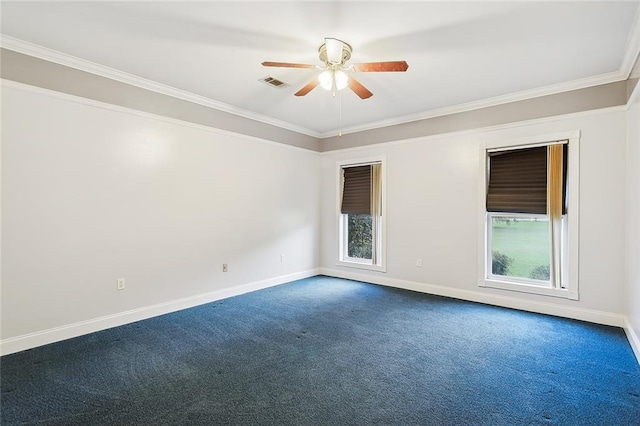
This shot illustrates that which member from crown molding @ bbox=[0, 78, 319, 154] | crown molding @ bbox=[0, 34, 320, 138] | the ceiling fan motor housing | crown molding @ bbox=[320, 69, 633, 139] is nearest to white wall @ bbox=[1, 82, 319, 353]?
crown molding @ bbox=[0, 78, 319, 154]

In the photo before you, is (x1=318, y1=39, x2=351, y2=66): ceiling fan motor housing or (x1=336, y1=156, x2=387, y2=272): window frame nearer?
(x1=318, y1=39, x2=351, y2=66): ceiling fan motor housing

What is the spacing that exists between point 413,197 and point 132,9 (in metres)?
4.08

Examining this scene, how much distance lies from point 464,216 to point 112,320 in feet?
15.0

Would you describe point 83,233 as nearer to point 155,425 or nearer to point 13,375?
point 13,375

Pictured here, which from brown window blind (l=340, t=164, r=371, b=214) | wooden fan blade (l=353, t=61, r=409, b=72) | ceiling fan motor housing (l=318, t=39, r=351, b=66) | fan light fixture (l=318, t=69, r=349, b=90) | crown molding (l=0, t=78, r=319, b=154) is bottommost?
brown window blind (l=340, t=164, r=371, b=214)

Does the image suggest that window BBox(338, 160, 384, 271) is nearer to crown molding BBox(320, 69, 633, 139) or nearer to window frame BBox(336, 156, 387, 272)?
window frame BBox(336, 156, 387, 272)

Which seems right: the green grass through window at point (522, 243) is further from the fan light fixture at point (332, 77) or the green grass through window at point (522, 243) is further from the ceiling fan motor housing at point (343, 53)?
the ceiling fan motor housing at point (343, 53)

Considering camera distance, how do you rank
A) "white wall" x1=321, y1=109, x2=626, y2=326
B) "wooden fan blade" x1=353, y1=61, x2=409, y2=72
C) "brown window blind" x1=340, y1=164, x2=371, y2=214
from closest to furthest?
"wooden fan blade" x1=353, y1=61, x2=409, y2=72 → "white wall" x1=321, y1=109, x2=626, y2=326 → "brown window blind" x1=340, y1=164, x2=371, y2=214

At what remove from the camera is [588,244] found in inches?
140

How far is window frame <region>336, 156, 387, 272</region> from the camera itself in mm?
5246

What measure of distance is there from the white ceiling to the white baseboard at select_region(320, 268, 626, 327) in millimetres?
2596

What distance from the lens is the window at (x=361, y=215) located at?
5.44 metres

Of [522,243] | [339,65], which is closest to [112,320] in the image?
[339,65]

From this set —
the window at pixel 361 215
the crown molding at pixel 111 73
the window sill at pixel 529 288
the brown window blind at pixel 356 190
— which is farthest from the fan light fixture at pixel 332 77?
the window sill at pixel 529 288
